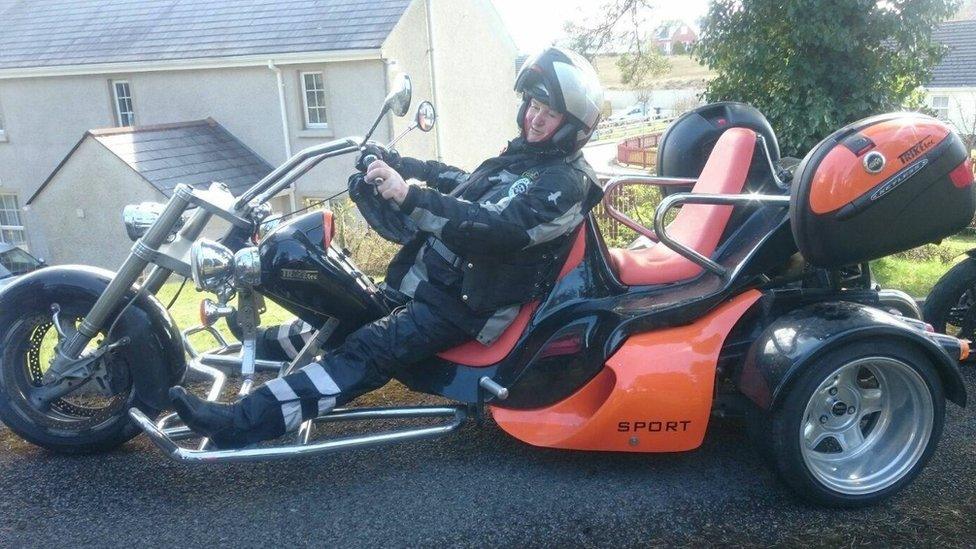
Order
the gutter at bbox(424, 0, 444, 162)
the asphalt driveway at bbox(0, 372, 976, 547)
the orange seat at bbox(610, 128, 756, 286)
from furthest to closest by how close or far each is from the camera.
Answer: the gutter at bbox(424, 0, 444, 162) < the orange seat at bbox(610, 128, 756, 286) < the asphalt driveway at bbox(0, 372, 976, 547)

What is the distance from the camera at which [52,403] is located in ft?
11.4

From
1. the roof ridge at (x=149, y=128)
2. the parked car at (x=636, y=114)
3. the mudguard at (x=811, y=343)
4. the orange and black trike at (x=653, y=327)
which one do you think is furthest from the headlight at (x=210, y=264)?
the parked car at (x=636, y=114)

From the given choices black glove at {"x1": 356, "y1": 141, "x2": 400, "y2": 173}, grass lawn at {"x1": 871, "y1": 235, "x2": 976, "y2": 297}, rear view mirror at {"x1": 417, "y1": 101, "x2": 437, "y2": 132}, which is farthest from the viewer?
grass lawn at {"x1": 871, "y1": 235, "x2": 976, "y2": 297}

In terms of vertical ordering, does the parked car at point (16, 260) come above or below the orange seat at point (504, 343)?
below

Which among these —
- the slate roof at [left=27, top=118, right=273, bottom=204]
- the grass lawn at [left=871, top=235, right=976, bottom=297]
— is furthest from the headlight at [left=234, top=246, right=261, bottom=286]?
the slate roof at [left=27, top=118, right=273, bottom=204]

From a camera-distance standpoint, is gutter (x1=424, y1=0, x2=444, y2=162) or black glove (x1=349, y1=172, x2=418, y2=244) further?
gutter (x1=424, y1=0, x2=444, y2=162)

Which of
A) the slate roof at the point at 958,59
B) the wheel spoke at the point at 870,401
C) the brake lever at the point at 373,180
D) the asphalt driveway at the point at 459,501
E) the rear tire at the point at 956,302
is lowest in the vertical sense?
the asphalt driveway at the point at 459,501

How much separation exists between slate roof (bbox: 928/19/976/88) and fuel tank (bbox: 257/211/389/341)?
26.4 metres

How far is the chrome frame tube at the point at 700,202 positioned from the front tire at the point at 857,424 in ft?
1.85

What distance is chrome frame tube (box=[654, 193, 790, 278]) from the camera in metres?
3.03

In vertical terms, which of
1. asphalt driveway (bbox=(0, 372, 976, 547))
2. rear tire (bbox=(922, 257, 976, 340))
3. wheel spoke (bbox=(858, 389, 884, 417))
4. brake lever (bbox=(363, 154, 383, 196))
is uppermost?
brake lever (bbox=(363, 154, 383, 196))

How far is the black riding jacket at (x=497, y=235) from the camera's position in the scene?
296 cm

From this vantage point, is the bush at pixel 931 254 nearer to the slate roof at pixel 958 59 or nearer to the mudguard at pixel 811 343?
the mudguard at pixel 811 343

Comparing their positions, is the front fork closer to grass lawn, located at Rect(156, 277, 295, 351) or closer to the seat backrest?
grass lawn, located at Rect(156, 277, 295, 351)
